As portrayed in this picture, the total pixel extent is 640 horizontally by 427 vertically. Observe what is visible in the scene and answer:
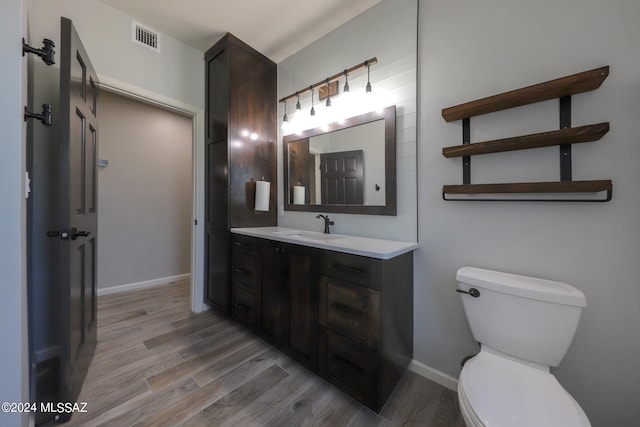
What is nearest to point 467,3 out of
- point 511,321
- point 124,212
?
point 511,321

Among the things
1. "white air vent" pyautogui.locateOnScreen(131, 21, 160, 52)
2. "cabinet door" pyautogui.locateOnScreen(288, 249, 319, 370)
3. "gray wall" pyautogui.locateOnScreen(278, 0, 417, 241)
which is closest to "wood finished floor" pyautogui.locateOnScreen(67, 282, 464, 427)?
"cabinet door" pyautogui.locateOnScreen(288, 249, 319, 370)

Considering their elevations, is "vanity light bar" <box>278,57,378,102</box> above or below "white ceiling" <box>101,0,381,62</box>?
below

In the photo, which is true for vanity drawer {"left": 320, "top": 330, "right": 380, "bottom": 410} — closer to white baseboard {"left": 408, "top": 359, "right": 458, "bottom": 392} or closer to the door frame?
white baseboard {"left": 408, "top": 359, "right": 458, "bottom": 392}

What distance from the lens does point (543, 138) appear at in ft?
3.76

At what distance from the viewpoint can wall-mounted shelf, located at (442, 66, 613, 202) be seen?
1055 millimetres

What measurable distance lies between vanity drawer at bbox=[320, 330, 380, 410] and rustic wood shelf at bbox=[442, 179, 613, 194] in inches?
41.8

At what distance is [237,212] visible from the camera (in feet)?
7.67

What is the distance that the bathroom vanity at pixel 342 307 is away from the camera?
1.31m

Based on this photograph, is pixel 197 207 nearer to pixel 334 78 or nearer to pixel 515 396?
pixel 334 78

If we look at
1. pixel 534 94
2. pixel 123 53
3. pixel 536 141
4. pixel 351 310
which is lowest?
pixel 351 310

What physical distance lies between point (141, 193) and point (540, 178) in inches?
162

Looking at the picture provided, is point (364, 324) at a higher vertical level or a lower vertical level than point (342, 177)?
lower

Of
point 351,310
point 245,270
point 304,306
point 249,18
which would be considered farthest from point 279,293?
point 249,18

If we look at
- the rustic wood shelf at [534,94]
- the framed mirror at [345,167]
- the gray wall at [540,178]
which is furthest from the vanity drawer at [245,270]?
the rustic wood shelf at [534,94]
